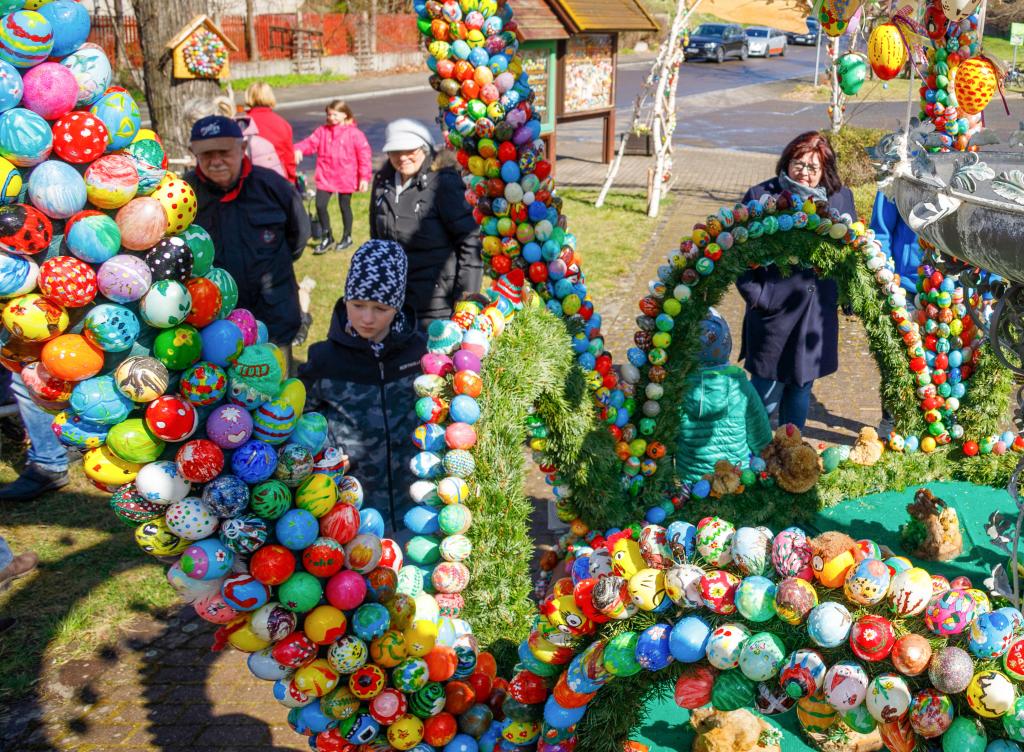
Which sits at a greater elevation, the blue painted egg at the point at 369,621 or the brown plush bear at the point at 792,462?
the blue painted egg at the point at 369,621

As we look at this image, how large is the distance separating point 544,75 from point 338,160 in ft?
9.81

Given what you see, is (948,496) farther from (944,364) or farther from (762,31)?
(762,31)

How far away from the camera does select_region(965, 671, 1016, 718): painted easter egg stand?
1.57m

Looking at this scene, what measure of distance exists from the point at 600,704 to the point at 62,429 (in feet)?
4.32

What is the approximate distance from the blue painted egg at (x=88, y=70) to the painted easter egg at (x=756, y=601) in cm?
165

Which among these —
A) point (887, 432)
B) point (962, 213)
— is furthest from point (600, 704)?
point (887, 432)

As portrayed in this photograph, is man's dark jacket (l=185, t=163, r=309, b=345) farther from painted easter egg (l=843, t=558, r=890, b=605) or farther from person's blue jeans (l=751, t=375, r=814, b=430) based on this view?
painted easter egg (l=843, t=558, r=890, b=605)

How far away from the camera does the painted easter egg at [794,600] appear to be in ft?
5.71

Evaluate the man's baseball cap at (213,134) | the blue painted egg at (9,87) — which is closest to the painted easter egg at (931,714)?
the blue painted egg at (9,87)

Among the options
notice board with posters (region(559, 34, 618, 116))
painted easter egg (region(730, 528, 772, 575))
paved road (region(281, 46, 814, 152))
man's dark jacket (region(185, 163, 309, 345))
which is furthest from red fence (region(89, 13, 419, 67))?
painted easter egg (region(730, 528, 772, 575))

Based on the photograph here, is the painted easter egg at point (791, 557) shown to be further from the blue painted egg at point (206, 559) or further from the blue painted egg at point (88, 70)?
the blue painted egg at point (88, 70)

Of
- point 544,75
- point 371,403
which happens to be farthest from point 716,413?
point 544,75

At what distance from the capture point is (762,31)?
34219 mm

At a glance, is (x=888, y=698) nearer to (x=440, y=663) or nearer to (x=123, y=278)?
(x=440, y=663)
